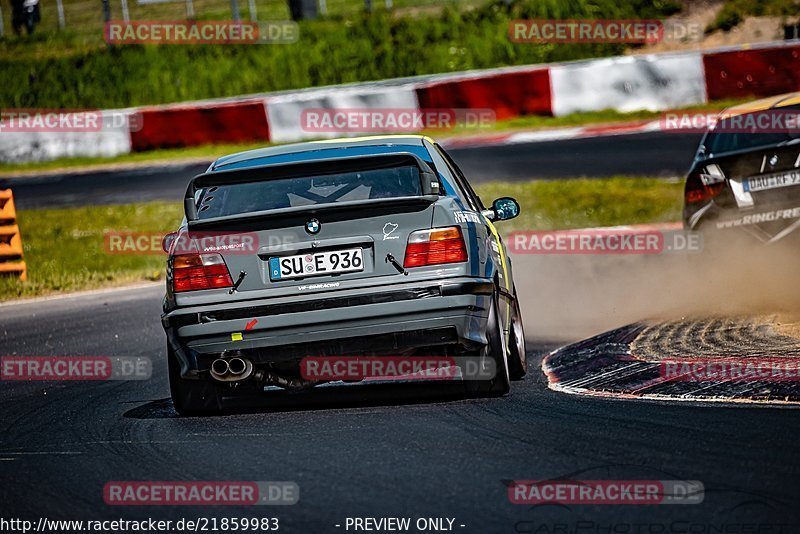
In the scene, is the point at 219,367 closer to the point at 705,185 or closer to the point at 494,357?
the point at 494,357

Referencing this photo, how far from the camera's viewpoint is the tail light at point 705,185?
1061cm

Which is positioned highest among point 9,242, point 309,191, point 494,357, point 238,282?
point 309,191

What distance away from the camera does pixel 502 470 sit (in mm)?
5328

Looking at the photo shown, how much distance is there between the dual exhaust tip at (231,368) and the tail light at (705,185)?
16.5 ft

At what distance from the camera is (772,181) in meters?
10.4

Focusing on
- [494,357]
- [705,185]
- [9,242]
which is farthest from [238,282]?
[9,242]

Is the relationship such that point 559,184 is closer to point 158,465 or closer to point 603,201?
point 603,201

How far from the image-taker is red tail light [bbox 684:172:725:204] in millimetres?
10617

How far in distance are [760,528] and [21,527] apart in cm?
256

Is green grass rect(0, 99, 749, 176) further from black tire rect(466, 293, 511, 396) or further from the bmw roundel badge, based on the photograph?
the bmw roundel badge

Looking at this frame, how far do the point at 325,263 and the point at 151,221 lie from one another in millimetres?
13397

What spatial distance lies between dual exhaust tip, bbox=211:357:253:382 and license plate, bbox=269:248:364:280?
1.60 ft

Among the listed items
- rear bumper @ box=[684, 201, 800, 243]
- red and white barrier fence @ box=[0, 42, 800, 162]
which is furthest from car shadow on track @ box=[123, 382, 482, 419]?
red and white barrier fence @ box=[0, 42, 800, 162]

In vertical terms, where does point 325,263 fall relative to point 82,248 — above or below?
above
